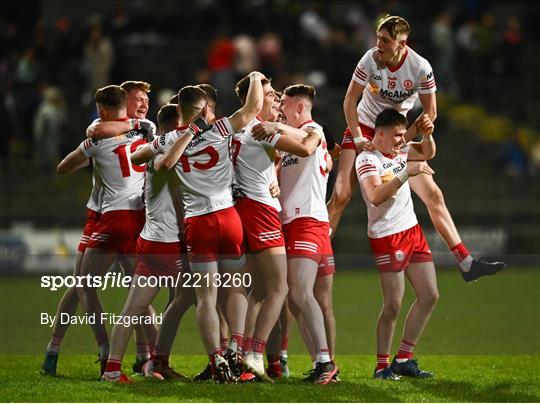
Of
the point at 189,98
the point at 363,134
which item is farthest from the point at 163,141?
the point at 363,134

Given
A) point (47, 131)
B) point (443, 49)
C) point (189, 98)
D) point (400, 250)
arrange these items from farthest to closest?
point (443, 49)
point (47, 131)
point (400, 250)
point (189, 98)

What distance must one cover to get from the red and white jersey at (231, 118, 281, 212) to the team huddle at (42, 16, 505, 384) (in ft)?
0.04

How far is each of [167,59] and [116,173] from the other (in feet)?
43.8

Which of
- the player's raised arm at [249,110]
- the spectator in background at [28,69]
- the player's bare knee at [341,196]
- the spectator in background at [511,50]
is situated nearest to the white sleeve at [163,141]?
the player's raised arm at [249,110]

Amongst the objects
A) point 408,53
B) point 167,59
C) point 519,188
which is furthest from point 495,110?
point 408,53

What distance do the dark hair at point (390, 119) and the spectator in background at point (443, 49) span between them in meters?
13.9

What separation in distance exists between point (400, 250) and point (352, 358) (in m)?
1.79

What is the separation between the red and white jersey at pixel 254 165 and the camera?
8.94 meters

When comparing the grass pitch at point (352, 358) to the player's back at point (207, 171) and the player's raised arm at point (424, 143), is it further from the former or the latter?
the player's raised arm at point (424, 143)

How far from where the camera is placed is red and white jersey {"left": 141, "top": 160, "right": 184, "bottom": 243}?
29.6 feet

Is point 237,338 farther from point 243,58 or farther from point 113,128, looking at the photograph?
point 243,58

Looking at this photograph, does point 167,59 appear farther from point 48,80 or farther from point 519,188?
point 519,188

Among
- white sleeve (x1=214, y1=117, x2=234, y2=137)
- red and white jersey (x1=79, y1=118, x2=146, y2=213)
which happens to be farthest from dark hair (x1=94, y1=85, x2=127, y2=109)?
white sleeve (x1=214, y1=117, x2=234, y2=137)

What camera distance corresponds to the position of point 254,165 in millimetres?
8945
